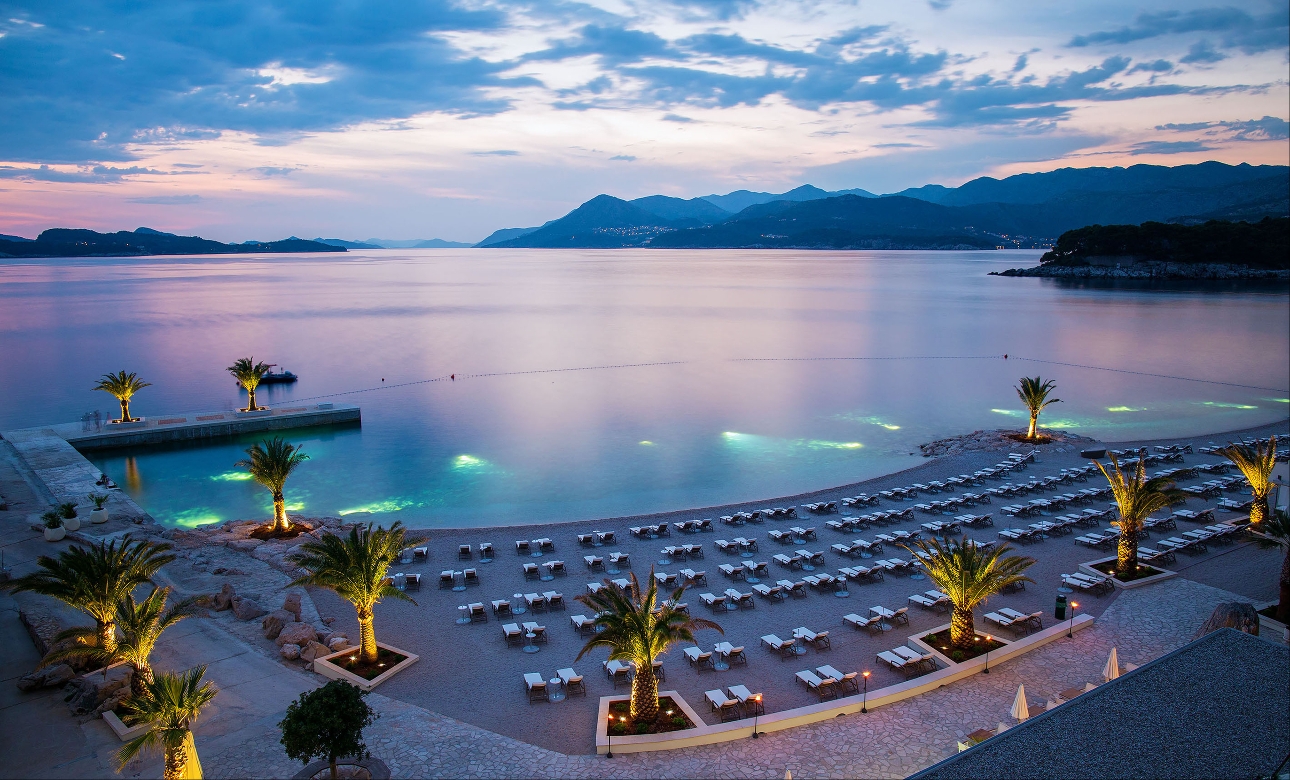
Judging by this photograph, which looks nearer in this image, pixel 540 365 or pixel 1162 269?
pixel 540 365

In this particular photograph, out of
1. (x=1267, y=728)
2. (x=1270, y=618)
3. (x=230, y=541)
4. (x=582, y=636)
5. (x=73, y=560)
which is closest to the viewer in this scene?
(x=1267, y=728)

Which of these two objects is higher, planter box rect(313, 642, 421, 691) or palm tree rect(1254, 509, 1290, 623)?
palm tree rect(1254, 509, 1290, 623)

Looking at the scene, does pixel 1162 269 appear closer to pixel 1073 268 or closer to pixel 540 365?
pixel 1073 268

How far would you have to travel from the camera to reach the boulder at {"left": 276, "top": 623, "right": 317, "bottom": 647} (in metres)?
13.0

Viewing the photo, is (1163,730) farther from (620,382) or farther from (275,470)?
(620,382)

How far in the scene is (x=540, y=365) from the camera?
56.4m

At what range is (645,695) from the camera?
10656 mm

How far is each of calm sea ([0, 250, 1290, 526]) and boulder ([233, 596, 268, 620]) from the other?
28.4 ft

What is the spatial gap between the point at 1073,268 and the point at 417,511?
477 feet

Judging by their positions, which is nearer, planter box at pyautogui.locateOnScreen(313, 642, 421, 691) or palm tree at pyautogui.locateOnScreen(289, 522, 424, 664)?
planter box at pyautogui.locateOnScreen(313, 642, 421, 691)

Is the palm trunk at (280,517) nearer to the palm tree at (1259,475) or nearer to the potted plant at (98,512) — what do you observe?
the potted plant at (98,512)

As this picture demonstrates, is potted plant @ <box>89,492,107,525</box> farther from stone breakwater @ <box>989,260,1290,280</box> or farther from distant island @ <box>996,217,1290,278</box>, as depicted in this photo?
distant island @ <box>996,217,1290,278</box>

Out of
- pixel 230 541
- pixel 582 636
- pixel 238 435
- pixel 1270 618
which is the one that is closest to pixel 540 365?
pixel 238 435

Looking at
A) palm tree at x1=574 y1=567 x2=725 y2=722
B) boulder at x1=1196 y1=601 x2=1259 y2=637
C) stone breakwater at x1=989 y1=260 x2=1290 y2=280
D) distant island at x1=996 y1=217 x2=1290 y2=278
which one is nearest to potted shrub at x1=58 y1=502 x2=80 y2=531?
palm tree at x1=574 y1=567 x2=725 y2=722
